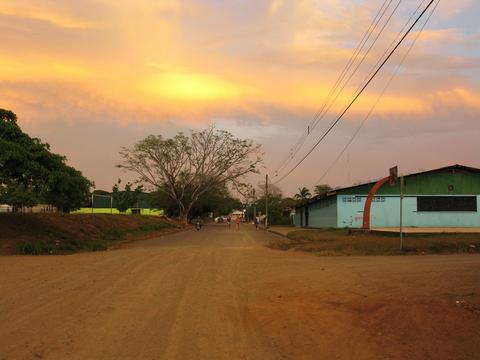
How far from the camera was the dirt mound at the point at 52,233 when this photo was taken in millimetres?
21516

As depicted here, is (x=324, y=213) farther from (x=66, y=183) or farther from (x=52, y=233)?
(x=66, y=183)

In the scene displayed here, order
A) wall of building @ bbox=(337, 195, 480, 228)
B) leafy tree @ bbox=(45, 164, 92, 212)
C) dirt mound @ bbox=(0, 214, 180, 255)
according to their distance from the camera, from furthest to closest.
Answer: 1. wall of building @ bbox=(337, 195, 480, 228)
2. leafy tree @ bbox=(45, 164, 92, 212)
3. dirt mound @ bbox=(0, 214, 180, 255)

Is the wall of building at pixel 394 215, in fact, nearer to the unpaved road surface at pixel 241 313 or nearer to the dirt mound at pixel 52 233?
the dirt mound at pixel 52 233

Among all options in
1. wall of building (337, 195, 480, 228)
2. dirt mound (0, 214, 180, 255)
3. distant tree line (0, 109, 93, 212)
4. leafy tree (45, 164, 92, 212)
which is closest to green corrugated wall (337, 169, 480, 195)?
wall of building (337, 195, 480, 228)

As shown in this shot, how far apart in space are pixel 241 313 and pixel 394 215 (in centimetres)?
4456

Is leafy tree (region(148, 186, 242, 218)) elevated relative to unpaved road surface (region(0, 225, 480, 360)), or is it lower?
elevated

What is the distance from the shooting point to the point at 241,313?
29.3 feet

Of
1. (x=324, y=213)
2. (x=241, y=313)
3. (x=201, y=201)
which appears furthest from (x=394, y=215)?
(x=201, y=201)

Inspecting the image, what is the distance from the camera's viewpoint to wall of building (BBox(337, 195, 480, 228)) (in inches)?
1993

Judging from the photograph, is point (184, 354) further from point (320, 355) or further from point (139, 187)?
point (139, 187)

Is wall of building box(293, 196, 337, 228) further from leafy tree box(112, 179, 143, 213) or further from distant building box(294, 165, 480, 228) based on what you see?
leafy tree box(112, 179, 143, 213)

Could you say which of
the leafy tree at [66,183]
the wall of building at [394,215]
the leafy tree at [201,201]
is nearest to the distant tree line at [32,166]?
the leafy tree at [66,183]

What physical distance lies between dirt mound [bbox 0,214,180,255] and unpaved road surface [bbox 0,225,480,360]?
21.6 ft

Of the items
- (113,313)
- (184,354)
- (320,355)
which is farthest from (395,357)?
(113,313)
